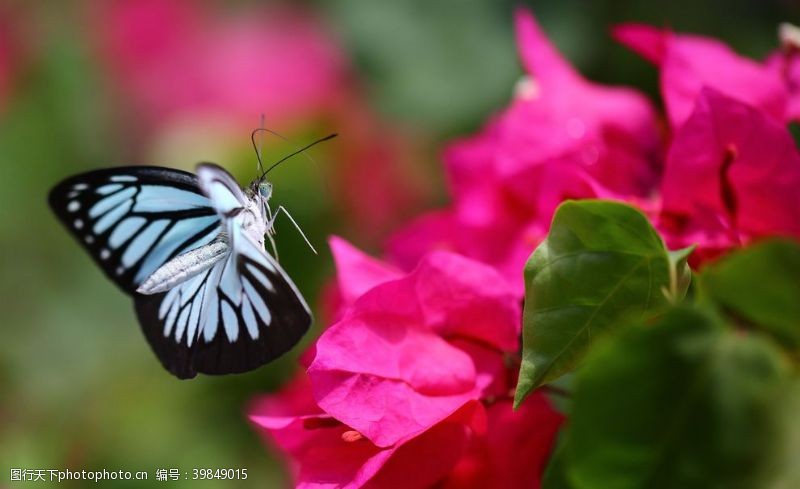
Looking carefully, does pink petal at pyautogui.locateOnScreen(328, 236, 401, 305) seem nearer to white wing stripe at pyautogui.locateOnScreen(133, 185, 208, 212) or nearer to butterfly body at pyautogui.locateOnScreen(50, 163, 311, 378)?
butterfly body at pyautogui.locateOnScreen(50, 163, 311, 378)

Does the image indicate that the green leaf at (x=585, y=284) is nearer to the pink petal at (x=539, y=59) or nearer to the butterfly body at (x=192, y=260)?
the butterfly body at (x=192, y=260)

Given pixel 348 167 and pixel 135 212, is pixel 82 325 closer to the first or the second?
pixel 348 167

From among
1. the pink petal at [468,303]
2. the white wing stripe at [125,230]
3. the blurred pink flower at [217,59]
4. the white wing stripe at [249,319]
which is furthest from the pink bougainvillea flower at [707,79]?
the blurred pink flower at [217,59]

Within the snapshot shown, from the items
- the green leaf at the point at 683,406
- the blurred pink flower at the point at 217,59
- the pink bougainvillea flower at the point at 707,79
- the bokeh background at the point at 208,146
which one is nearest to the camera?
the green leaf at the point at 683,406

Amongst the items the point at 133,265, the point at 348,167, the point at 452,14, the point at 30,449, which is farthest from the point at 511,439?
the point at 348,167

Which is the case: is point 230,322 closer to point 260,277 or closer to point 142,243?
point 260,277

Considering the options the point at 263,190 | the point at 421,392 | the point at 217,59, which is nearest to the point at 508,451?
the point at 421,392
